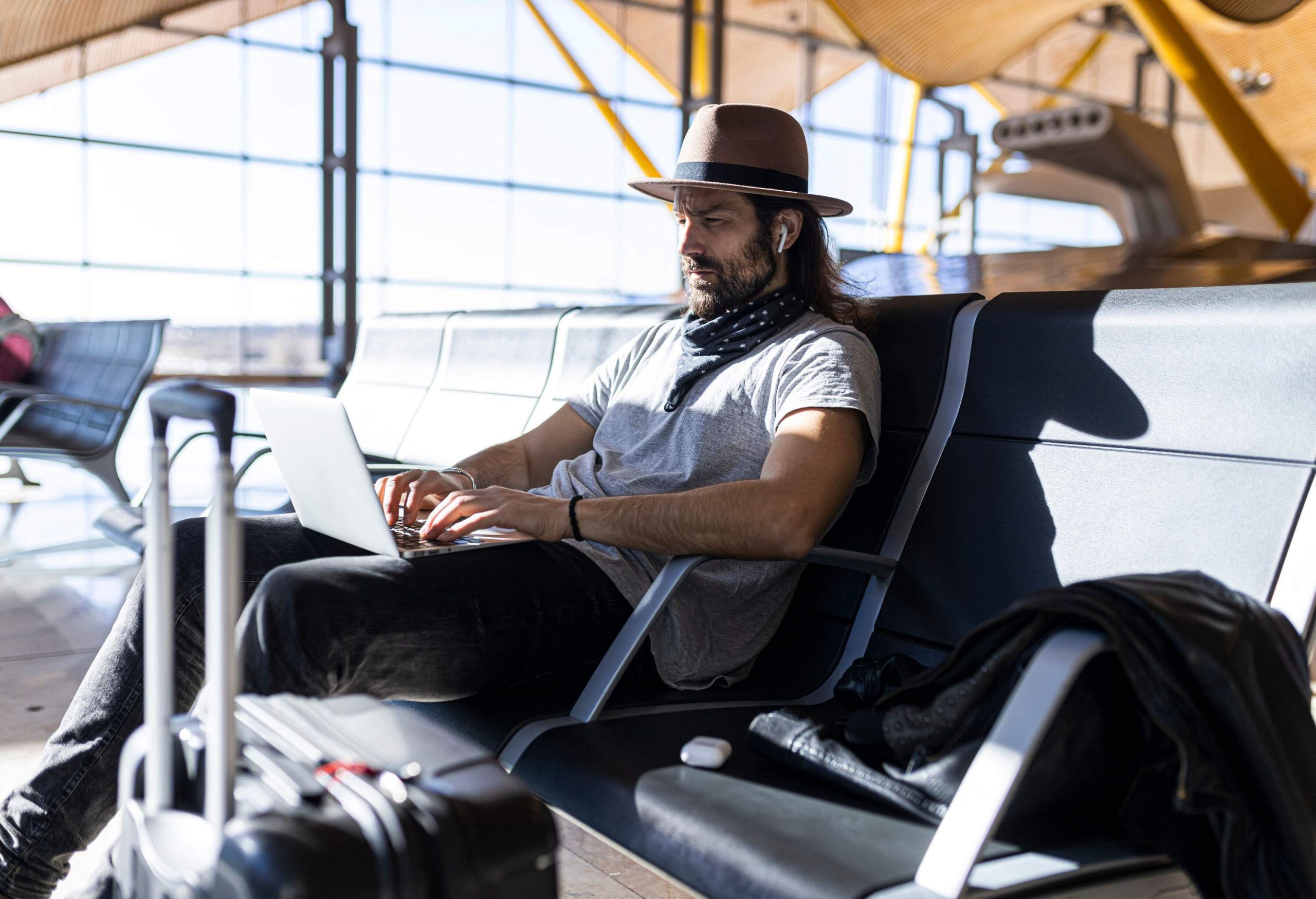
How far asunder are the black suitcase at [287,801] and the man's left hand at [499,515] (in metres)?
0.65

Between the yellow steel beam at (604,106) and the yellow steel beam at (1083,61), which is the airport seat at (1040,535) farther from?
the yellow steel beam at (1083,61)

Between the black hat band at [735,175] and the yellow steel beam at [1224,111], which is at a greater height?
the yellow steel beam at [1224,111]

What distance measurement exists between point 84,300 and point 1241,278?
31.6ft

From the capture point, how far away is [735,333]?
81.0 inches

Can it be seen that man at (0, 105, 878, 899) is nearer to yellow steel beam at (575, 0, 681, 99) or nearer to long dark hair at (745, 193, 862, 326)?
long dark hair at (745, 193, 862, 326)

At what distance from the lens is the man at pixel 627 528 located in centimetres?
155

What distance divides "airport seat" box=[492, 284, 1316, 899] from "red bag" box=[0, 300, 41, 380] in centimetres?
480

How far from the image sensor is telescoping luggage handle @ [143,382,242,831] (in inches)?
36.2

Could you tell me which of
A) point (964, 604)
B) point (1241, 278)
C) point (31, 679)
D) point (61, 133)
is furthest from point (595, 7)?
point (964, 604)

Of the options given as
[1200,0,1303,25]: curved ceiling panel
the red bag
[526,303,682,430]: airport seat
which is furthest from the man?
[1200,0,1303,25]: curved ceiling panel

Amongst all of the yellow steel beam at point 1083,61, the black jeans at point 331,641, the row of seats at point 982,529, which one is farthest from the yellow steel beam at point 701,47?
the black jeans at point 331,641

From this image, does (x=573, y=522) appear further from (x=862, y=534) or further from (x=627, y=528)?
(x=862, y=534)

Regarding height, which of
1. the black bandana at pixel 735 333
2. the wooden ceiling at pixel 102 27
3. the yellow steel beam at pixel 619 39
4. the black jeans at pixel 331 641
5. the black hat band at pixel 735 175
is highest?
the yellow steel beam at pixel 619 39

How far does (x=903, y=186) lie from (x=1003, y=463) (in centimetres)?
1484
